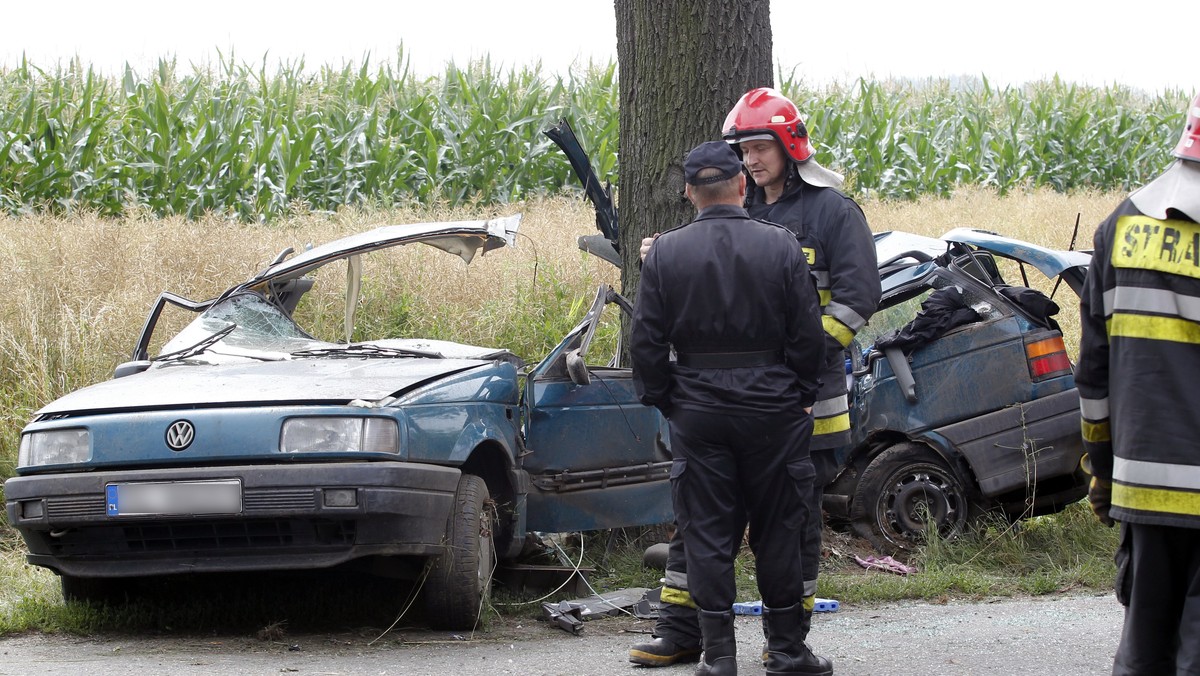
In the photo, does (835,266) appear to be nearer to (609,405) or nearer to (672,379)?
(672,379)

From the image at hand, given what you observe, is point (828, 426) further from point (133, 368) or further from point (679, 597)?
point (133, 368)

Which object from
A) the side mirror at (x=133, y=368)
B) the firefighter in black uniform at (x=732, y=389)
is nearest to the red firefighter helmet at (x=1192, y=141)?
the firefighter in black uniform at (x=732, y=389)

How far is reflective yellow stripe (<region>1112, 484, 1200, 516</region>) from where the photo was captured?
9.61 feet

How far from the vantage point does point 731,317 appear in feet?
13.3

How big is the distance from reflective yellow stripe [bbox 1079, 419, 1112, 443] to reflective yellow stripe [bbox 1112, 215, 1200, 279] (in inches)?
17.2

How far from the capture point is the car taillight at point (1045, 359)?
6.40 metres

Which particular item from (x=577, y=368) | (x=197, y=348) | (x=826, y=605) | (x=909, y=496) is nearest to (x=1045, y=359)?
(x=909, y=496)

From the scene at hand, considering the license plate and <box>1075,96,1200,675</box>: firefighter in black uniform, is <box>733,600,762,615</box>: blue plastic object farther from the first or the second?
<box>1075,96,1200,675</box>: firefighter in black uniform

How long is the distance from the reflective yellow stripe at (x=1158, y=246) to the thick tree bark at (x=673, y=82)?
3.30 m

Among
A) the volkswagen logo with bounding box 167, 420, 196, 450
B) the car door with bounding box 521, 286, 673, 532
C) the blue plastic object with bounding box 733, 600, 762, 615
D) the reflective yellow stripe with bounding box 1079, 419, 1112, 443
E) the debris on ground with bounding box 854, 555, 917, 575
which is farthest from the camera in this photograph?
the debris on ground with bounding box 854, 555, 917, 575

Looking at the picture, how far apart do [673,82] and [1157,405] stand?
12.0 feet

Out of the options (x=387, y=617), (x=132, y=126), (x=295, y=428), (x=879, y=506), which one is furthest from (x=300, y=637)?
(x=132, y=126)

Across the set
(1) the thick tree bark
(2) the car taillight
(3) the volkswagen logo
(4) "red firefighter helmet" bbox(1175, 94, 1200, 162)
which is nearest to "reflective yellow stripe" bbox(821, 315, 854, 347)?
(4) "red firefighter helmet" bbox(1175, 94, 1200, 162)

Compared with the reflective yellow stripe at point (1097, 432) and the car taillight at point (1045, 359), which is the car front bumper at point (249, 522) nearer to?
the reflective yellow stripe at point (1097, 432)
